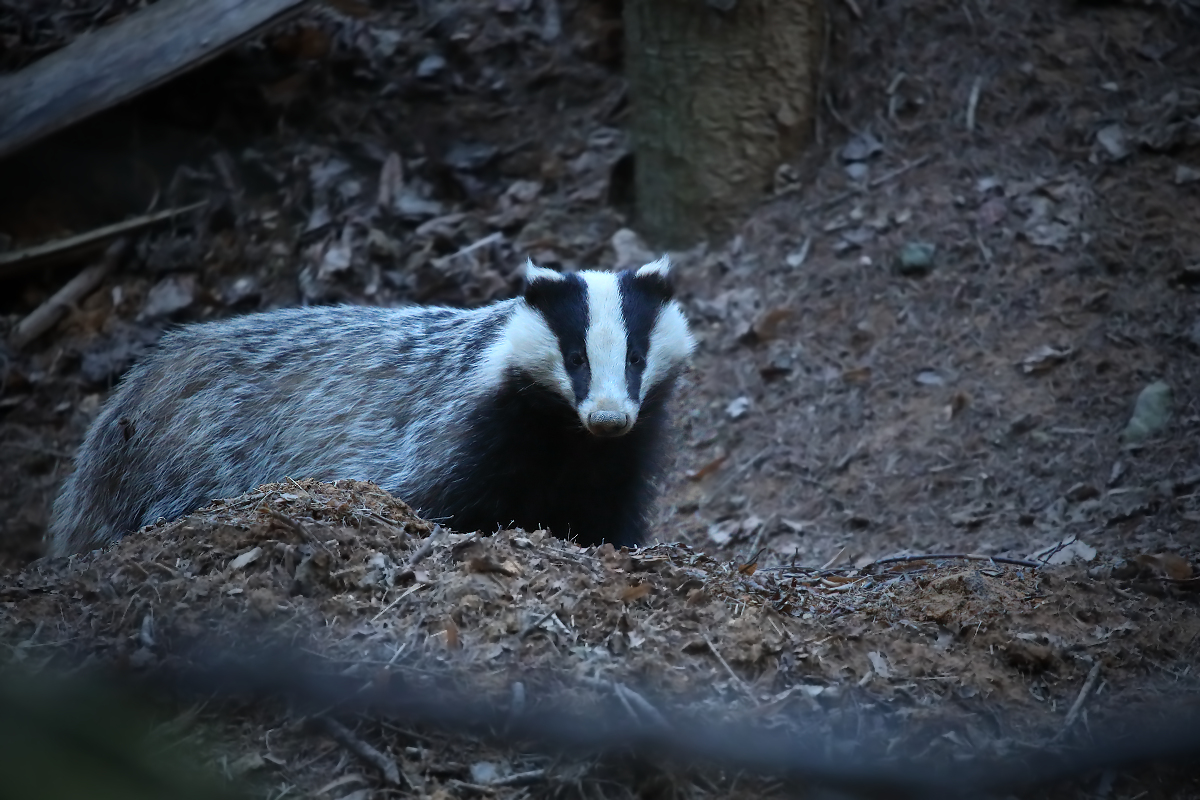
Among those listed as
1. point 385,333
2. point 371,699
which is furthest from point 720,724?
point 385,333

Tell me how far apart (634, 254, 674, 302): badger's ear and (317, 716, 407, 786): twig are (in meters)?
2.70

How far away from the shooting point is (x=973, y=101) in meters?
6.90

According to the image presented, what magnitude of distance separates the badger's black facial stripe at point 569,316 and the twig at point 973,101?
127 inches

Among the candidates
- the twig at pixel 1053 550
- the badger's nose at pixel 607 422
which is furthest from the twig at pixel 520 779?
the twig at pixel 1053 550

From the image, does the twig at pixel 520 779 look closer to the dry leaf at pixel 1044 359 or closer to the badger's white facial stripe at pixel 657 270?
the badger's white facial stripe at pixel 657 270

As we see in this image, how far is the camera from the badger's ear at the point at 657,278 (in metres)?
4.97

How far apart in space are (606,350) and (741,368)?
215cm

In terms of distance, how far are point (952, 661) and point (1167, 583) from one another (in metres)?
1.13

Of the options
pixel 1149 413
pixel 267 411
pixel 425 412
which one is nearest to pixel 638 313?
pixel 425 412

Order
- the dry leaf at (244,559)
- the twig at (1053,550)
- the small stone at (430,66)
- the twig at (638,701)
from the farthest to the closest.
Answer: the small stone at (430,66) < the twig at (1053,550) < the dry leaf at (244,559) < the twig at (638,701)

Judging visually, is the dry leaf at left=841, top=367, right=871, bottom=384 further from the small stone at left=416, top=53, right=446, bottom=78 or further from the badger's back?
the small stone at left=416, top=53, right=446, bottom=78

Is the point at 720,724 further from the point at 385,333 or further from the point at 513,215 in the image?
the point at 513,215

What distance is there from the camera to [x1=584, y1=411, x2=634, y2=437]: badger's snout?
4223 millimetres

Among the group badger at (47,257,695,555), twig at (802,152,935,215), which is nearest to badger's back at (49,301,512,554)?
badger at (47,257,695,555)
